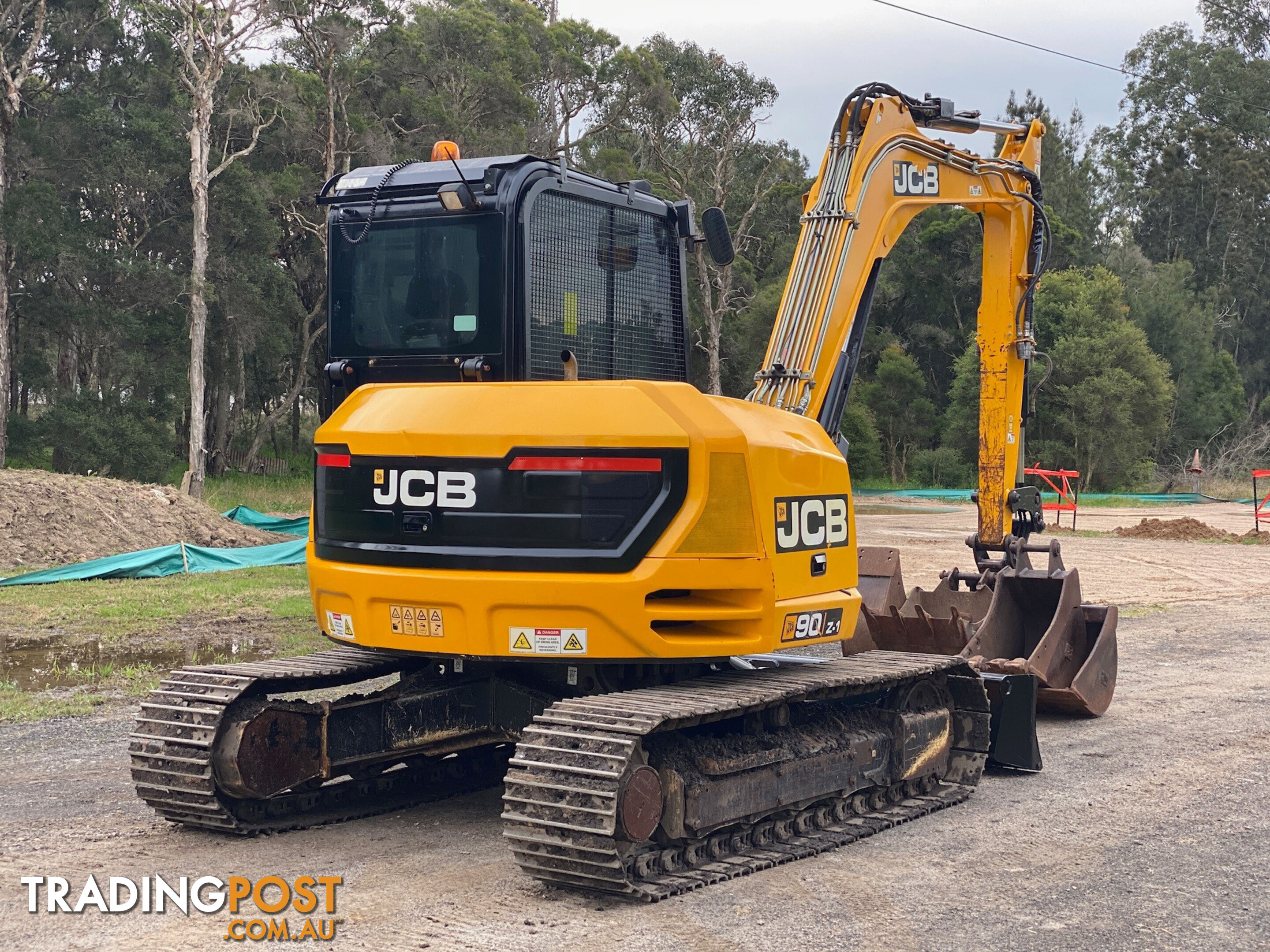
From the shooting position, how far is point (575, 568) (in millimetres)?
5641

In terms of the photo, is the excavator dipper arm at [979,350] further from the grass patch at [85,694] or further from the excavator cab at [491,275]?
the grass patch at [85,694]

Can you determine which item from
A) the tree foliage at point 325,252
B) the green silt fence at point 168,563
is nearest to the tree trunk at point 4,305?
the tree foliage at point 325,252

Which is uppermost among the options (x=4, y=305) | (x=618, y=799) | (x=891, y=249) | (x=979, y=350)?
(x=4, y=305)

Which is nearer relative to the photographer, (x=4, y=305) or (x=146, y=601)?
(x=146, y=601)

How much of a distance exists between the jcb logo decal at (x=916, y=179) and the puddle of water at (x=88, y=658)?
22.4 ft

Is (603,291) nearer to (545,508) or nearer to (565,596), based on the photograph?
(545,508)

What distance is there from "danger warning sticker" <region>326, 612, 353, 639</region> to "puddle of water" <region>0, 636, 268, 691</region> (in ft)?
17.3

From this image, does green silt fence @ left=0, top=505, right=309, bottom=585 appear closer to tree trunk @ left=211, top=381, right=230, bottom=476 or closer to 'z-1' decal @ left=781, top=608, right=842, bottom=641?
'z-1' decal @ left=781, top=608, right=842, bottom=641

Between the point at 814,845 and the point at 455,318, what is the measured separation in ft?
9.67

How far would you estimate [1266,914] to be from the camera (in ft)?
17.1

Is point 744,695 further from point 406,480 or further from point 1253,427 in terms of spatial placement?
point 1253,427

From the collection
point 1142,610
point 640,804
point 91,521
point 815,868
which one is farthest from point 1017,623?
point 91,521

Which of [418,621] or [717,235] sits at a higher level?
[717,235]

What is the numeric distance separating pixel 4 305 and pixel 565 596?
3207cm
